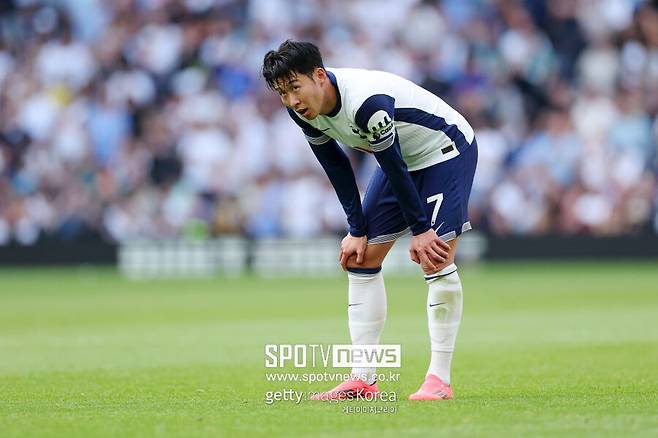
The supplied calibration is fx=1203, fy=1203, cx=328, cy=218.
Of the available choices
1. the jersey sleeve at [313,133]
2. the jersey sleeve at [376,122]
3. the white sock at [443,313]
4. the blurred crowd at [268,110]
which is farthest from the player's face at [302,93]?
the blurred crowd at [268,110]

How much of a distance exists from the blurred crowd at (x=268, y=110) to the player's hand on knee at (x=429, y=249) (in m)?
17.1

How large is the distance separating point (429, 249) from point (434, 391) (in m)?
0.88

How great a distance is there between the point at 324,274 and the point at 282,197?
181cm

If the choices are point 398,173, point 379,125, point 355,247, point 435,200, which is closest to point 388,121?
point 379,125

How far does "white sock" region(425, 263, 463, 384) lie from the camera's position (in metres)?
7.55

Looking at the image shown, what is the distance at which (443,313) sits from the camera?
300 inches

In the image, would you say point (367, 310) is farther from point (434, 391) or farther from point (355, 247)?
point (434, 391)

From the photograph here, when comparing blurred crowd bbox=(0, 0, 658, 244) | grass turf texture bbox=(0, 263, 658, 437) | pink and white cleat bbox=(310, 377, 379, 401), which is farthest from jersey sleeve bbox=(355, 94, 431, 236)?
blurred crowd bbox=(0, 0, 658, 244)

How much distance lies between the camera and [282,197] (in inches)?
973

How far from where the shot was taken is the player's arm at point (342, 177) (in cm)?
768

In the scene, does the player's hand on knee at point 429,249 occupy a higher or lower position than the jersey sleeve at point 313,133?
lower

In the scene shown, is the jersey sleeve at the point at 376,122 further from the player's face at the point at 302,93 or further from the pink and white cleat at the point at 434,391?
the pink and white cleat at the point at 434,391

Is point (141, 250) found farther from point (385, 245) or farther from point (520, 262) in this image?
point (385, 245)

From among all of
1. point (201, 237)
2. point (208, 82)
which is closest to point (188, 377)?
point (201, 237)
